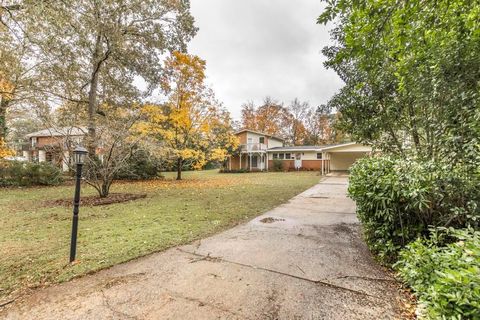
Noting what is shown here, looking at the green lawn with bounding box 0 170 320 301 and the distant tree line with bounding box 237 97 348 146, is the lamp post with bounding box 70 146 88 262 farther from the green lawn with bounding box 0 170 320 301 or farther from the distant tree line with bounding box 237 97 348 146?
the distant tree line with bounding box 237 97 348 146

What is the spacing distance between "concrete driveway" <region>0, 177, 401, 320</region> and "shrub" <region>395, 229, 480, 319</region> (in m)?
0.43

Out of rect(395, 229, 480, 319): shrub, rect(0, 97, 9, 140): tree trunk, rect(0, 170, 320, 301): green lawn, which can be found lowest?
rect(0, 170, 320, 301): green lawn

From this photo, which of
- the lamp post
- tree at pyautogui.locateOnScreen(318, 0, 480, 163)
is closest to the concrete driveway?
the lamp post

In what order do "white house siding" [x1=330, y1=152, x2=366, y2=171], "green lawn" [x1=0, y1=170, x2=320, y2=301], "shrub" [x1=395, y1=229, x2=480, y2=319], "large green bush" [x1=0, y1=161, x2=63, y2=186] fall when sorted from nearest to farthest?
"shrub" [x1=395, y1=229, x2=480, y2=319]
"green lawn" [x1=0, y1=170, x2=320, y2=301]
"large green bush" [x1=0, y1=161, x2=63, y2=186]
"white house siding" [x1=330, y1=152, x2=366, y2=171]

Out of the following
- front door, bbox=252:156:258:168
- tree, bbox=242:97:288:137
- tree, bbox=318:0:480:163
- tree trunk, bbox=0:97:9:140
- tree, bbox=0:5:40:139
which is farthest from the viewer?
tree, bbox=242:97:288:137

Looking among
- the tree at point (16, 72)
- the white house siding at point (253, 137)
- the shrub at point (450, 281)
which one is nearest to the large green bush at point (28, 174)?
the tree at point (16, 72)

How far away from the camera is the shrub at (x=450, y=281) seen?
5.30 feet

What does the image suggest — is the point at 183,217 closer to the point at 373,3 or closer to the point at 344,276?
the point at 344,276

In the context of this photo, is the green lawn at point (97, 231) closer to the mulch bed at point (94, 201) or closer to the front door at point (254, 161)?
the mulch bed at point (94, 201)

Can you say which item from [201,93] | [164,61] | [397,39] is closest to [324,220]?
[397,39]

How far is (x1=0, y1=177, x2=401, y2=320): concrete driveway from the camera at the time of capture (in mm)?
2334

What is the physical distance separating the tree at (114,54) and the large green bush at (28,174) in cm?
432

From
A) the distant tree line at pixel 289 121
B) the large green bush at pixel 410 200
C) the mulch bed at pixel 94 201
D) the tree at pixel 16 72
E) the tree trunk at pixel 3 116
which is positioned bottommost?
the mulch bed at pixel 94 201

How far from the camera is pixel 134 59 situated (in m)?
13.5
